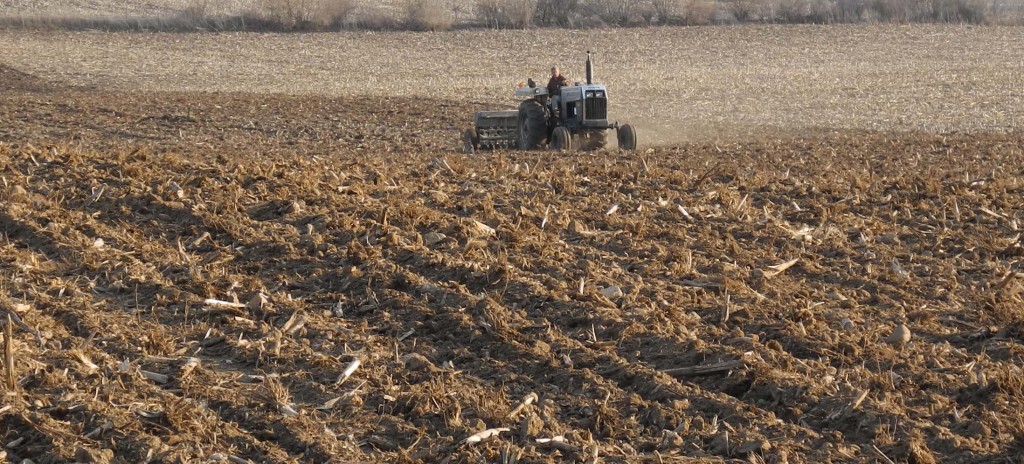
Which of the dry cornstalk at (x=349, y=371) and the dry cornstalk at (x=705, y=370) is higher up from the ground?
the dry cornstalk at (x=349, y=371)

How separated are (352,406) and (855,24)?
4490cm

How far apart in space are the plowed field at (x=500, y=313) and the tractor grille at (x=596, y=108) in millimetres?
5244

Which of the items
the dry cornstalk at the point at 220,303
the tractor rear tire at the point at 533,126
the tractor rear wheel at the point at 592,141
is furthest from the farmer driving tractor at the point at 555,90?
the dry cornstalk at the point at 220,303

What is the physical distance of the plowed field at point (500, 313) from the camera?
18.0 ft

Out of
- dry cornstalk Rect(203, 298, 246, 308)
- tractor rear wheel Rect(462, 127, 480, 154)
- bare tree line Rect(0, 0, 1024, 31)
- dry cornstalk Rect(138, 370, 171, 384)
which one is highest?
bare tree line Rect(0, 0, 1024, 31)

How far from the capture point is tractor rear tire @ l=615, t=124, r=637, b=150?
1686cm

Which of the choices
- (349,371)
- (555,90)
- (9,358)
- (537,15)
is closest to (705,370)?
(349,371)

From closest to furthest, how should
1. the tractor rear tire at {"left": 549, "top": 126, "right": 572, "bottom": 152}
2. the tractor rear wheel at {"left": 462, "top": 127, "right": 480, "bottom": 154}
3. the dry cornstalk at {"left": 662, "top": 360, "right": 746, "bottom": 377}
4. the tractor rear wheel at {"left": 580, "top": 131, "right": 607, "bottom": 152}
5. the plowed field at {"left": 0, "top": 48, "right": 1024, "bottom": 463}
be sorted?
1. the plowed field at {"left": 0, "top": 48, "right": 1024, "bottom": 463}
2. the dry cornstalk at {"left": 662, "top": 360, "right": 746, "bottom": 377}
3. the tractor rear tire at {"left": 549, "top": 126, "right": 572, "bottom": 152}
4. the tractor rear wheel at {"left": 580, "top": 131, "right": 607, "bottom": 152}
5. the tractor rear wheel at {"left": 462, "top": 127, "right": 480, "bottom": 154}

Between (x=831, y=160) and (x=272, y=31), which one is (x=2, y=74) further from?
(x=831, y=160)

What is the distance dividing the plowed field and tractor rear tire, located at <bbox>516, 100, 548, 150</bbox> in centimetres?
523

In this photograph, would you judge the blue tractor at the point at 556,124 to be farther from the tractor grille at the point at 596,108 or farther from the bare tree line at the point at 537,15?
the bare tree line at the point at 537,15

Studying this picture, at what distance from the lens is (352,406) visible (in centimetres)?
582

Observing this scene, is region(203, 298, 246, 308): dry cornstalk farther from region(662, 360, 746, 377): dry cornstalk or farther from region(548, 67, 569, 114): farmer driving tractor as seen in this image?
region(548, 67, 569, 114): farmer driving tractor

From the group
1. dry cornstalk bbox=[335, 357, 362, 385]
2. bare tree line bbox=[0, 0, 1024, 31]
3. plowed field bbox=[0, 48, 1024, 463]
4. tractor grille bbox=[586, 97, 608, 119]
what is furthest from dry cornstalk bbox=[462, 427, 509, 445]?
bare tree line bbox=[0, 0, 1024, 31]
